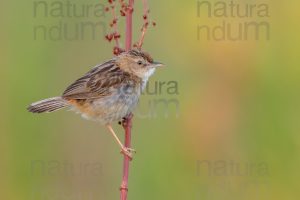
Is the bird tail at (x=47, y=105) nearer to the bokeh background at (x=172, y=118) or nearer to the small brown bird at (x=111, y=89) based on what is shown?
the small brown bird at (x=111, y=89)

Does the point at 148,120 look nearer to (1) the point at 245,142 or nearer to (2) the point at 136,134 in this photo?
(2) the point at 136,134

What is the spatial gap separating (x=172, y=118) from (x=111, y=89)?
4.94ft

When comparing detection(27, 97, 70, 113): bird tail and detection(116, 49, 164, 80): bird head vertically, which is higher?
detection(116, 49, 164, 80): bird head

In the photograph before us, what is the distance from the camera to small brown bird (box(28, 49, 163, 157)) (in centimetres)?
521

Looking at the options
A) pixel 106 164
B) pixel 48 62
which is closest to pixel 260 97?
pixel 106 164

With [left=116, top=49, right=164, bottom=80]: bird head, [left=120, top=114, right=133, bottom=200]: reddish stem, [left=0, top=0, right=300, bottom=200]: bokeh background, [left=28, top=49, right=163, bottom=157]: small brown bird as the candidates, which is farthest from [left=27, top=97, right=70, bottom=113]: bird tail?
[left=0, top=0, right=300, bottom=200]: bokeh background

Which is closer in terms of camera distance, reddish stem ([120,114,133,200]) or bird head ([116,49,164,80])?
reddish stem ([120,114,133,200])

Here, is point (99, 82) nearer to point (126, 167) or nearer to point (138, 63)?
point (138, 63)

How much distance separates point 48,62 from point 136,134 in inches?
40.8

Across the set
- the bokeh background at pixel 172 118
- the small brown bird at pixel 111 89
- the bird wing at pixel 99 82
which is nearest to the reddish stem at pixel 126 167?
the small brown bird at pixel 111 89

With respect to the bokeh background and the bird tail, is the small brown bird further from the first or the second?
the bokeh background

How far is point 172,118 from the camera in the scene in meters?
6.71

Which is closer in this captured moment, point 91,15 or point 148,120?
point 148,120

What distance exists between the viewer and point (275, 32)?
7.04 metres
